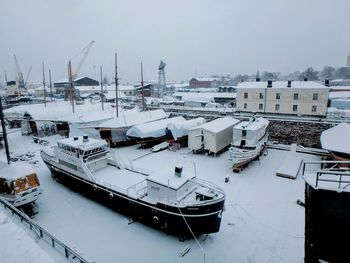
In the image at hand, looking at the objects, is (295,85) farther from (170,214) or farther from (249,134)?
(170,214)

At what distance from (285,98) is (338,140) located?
45.9 ft

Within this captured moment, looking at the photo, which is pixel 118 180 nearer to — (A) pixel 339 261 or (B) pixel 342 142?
(A) pixel 339 261

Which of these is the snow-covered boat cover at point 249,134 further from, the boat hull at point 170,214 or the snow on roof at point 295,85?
the snow on roof at point 295,85

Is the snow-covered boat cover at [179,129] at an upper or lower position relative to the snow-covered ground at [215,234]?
upper

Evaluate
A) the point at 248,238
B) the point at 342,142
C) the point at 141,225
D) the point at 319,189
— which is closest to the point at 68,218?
the point at 141,225

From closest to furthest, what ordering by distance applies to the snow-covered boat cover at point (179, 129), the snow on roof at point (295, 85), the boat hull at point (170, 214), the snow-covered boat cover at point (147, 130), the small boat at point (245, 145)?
the boat hull at point (170, 214) < the small boat at point (245, 145) < the snow-covered boat cover at point (147, 130) < the snow-covered boat cover at point (179, 129) < the snow on roof at point (295, 85)

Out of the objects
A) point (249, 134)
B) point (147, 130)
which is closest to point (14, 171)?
point (147, 130)

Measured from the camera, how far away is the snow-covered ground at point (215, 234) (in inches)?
428

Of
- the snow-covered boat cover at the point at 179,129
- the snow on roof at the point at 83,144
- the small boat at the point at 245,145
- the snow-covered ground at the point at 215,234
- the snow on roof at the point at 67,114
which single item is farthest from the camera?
the snow on roof at the point at 67,114

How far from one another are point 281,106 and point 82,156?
27.7m

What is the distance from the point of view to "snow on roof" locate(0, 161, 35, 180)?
1355 centimetres

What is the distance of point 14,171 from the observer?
13.9m

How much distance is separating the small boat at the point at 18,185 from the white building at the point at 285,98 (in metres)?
29.6

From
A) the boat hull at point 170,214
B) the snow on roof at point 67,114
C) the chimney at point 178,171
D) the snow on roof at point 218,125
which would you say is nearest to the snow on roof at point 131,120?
the snow on roof at point 67,114
